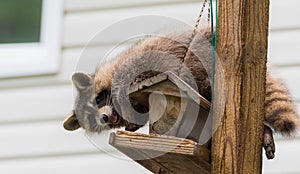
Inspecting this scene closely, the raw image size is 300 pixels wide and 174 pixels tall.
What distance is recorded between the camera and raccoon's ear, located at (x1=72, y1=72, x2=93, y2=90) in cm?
203

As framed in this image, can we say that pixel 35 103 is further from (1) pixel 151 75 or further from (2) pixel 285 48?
(1) pixel 151 75

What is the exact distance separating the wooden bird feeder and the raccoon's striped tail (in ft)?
0.54

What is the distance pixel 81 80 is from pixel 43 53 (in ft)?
4.83

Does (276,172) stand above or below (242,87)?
below

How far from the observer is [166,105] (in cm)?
200

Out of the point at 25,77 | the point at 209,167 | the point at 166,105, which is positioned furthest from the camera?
the point at 25,77

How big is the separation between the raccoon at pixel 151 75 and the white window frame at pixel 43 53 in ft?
4.45

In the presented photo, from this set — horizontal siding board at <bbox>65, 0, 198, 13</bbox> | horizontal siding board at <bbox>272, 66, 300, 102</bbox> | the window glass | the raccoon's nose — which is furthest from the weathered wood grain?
the window glass

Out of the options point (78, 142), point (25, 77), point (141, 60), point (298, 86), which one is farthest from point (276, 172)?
point (141, 60)

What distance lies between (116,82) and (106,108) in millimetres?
70

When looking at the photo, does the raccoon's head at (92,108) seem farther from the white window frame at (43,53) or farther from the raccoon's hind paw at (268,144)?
the white window frame at (43,53)

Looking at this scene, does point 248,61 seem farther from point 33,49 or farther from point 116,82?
point 33,49

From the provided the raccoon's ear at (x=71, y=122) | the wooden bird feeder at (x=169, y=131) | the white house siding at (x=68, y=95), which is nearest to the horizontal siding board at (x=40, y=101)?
the white house siding at (x=68, y=95)

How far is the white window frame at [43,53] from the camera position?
3.44 meters
